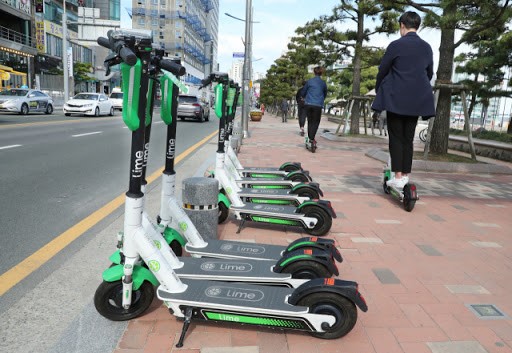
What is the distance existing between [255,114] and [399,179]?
81.2 feet

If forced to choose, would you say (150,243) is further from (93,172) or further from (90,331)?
(93,172)

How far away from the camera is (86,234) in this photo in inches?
156

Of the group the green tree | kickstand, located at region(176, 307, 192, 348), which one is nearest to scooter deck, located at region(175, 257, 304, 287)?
kickstand, located at region(176, 307, 192, 348)

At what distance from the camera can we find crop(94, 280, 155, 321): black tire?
2.43 metres

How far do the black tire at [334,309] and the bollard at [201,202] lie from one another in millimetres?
1368

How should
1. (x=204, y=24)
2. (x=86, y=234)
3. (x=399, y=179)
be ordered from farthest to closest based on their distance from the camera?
(x=204, y=24) < (x=399, y=179) < (x=86, y=234)

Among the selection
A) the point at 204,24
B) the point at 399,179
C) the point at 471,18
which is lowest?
the point at 399,179

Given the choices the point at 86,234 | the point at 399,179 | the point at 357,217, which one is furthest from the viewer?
the point at 399,179

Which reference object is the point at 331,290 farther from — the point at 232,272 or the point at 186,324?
the point at 186,324

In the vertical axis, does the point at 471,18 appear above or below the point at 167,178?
above

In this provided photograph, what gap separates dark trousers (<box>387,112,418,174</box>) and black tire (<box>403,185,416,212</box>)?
264mm

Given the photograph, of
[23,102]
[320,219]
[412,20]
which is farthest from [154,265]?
[23,102]

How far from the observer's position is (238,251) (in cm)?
319

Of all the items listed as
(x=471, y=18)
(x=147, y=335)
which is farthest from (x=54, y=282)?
(x=471, y=18)
